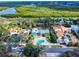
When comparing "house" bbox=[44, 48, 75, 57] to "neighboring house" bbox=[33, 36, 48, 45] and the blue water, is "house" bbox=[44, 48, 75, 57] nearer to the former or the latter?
"neighboring house" bbox=[33, 36, 48, 45]

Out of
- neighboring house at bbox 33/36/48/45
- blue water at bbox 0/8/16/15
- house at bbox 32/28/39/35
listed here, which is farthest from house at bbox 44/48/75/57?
blue water at bbox 0/8/16/15

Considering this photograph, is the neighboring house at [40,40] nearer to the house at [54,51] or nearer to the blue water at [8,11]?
the house at [54,51]

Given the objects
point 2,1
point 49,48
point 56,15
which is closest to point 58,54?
point 49,48

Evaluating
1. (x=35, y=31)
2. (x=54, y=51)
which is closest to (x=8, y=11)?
(x=35, y=31)

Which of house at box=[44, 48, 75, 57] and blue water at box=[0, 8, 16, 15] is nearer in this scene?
house at box=[44, 48, 75, 57]

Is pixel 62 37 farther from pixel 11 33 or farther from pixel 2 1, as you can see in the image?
pixel 2 1

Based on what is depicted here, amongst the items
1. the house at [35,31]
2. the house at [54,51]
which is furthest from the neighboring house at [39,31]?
the house at [54,51]

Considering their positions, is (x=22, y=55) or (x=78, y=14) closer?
(x=22, y=55)

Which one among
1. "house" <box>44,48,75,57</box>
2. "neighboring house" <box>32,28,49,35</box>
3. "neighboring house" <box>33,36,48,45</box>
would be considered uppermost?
"neighboring house" <box>32,28,49,35</box>

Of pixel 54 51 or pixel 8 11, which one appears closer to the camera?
pixel 54 51

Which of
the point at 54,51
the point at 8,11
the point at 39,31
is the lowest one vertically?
the point at 54,51

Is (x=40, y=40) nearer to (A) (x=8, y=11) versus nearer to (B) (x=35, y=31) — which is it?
(B) (x=35, y=31)
